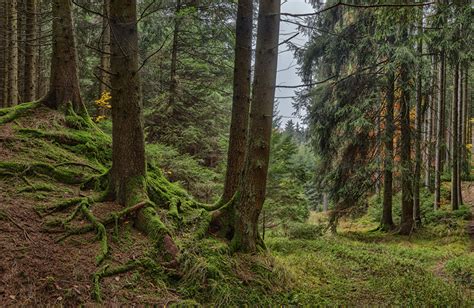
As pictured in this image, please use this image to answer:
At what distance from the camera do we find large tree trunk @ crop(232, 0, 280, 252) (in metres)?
4.88

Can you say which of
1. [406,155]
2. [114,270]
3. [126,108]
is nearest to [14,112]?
[126,108]

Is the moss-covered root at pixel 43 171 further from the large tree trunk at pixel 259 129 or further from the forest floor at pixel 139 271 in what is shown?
the large tree trunk at pixel 259 129

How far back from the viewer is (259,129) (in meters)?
4.99

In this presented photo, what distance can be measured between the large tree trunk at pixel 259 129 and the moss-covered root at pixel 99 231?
1.79m

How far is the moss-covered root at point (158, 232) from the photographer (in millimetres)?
4379

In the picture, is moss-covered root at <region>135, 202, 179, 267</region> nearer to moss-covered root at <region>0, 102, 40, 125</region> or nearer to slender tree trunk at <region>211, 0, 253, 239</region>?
slender tree trunk at <region>211, 0, 253, 239</region>

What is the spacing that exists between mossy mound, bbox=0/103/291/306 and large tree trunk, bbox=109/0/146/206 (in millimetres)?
328

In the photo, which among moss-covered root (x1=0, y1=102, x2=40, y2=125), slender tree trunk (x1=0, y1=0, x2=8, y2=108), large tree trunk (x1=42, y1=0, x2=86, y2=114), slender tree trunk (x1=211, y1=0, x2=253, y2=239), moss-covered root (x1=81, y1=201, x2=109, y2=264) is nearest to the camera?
moss-covered root (x1=81, y1=201, x2=109, y2=264)

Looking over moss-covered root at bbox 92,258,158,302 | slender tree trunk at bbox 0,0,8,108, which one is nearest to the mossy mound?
moss-covered root at bbox 92,258,158,302

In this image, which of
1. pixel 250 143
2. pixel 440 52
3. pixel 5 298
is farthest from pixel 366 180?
pixel 5 298

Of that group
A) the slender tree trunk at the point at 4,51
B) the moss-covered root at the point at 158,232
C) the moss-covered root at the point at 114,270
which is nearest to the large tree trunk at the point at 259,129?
the moss-covered root at the point at 158,232

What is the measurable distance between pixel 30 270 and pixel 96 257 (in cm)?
67

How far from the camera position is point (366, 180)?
11.6 meters

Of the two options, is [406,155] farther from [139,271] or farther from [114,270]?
[114,270]
